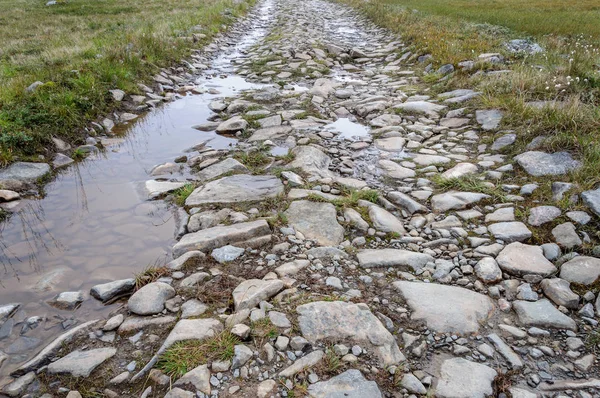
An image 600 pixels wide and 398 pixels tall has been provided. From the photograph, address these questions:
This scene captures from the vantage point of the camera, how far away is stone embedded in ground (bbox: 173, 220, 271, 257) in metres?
4.32

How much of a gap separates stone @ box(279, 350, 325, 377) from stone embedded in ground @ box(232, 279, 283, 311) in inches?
28.1

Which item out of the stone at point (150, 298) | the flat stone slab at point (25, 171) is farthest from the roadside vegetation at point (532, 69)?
the flat stone slab at point (25, 171)

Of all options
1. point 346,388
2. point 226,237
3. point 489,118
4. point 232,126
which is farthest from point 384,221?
point 232,126

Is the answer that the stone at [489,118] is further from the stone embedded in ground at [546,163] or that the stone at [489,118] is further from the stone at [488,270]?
the stone at [488,270]

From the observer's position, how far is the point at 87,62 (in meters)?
9.42

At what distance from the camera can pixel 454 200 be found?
199 inches

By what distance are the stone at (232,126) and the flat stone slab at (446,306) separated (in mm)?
5056

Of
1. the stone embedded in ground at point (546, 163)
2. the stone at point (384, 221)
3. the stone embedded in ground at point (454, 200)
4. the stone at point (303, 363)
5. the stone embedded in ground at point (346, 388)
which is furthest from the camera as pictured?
the stone embedded in ground at point (546, 163)

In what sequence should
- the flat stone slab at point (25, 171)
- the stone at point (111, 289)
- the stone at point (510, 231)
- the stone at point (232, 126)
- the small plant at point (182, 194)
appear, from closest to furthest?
the stone at point (111, 289) → the stone at point (510, 231) → the small plant at point (182, 194) → the flat stone slab at point (25, 171) → the stone at point (232, 126)

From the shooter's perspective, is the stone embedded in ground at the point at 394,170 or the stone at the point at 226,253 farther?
the stone embedded in ground at the point at 394,170

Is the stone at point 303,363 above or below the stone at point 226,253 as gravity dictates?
below

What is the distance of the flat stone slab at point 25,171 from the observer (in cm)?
566

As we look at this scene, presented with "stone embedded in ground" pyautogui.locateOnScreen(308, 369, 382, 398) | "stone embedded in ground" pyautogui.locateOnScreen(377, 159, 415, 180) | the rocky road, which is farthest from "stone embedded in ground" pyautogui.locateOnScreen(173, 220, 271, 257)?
"stone embedded in ground" pyautogui.locateOnScreen(377, 159, 415, 180)

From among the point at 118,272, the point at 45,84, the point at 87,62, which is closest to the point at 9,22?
the point at 87,62
